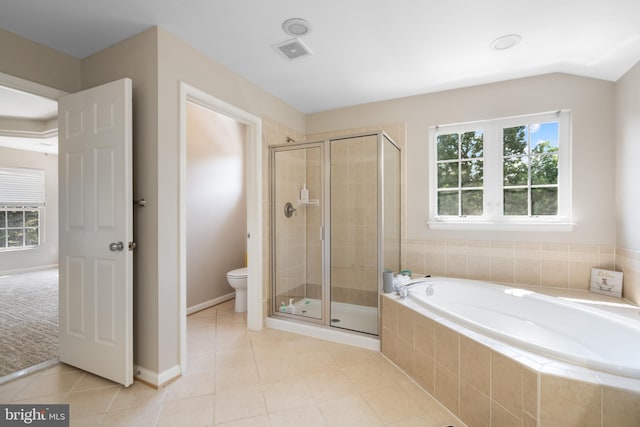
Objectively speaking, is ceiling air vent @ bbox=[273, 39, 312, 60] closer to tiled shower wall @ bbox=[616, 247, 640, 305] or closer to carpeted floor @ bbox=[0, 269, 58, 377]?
tiled shower wall @ bbox=[616, 247, 640, 305]

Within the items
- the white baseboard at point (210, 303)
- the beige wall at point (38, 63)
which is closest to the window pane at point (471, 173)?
the white baseboard at point (210, 303)

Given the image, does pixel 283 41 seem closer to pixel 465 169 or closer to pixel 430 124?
pixel 430 124

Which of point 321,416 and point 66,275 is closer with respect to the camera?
point 321,416

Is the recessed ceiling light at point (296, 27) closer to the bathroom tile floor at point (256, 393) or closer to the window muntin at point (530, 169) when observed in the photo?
the window muntin at point (530, 169)

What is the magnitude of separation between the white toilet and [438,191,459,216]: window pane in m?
2.27

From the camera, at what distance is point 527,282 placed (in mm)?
2652

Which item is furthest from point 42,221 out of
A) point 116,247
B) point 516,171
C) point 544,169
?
point 544,169

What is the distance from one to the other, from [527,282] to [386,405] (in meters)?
1.81

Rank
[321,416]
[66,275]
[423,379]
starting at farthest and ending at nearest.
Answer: [66,275] < [423,379] < [321,416]

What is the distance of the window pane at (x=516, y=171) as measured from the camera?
2732mm

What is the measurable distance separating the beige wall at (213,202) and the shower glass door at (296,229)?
3.57 ft

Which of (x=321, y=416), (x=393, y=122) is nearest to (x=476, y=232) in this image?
(x=393, y=122)

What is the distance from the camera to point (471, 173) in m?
2.95

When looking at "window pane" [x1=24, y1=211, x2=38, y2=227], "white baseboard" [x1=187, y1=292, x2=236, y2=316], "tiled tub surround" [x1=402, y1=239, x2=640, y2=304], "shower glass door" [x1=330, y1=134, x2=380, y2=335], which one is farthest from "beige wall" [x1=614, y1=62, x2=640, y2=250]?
"window pane" [x1=24, y1=211, x2=38, y2=227]
